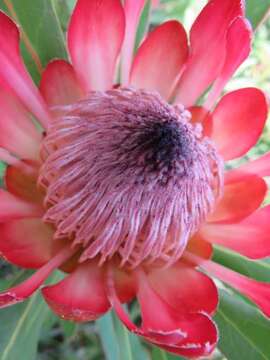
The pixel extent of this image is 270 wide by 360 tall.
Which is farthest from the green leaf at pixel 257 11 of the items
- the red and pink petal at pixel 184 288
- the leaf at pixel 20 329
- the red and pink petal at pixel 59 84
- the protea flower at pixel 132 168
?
the leaf at pixel 20 329

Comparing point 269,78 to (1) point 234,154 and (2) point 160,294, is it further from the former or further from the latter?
(2) point 160,294

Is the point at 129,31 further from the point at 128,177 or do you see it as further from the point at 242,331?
the point at 242,331

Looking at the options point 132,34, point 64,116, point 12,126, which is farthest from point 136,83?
point 12,126

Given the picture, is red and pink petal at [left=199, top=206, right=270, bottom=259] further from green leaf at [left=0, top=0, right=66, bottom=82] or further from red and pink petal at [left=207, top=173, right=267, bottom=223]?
green leaf at [left=0, top=0, right=66, bottom=82]

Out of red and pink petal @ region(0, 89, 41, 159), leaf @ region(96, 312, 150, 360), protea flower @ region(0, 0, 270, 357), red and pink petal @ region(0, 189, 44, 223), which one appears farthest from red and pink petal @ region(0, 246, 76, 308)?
leaf @ region(96, 312, 150, 360)

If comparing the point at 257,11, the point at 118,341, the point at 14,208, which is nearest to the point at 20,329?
the point at 118,341

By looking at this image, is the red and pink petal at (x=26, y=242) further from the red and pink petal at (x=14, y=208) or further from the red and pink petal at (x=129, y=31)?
the red and pink petal at (x=129, y=31)
